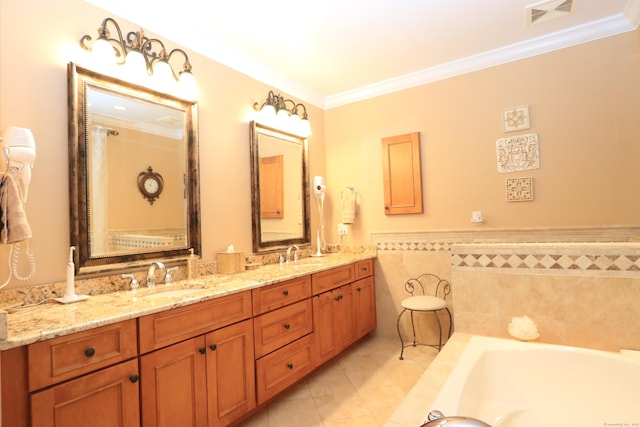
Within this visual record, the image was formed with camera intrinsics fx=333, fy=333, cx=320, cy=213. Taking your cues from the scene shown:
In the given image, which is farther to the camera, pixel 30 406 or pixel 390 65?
pixel 390 65

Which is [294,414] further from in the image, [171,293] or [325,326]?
[171,293]

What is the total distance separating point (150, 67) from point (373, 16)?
1458 millimetres

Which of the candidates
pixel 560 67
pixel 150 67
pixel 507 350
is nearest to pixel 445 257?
pixel 507 350

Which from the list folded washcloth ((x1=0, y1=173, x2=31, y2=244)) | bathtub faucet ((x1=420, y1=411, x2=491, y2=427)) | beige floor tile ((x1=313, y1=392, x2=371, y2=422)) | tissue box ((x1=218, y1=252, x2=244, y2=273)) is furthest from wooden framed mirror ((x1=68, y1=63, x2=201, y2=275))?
bathtub faucet ((x1=420, y1=411, x2=491, y2=427))

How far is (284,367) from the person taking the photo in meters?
2.09

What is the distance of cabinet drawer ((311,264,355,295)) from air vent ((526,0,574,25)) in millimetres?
2253

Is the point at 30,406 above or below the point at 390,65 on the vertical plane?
below

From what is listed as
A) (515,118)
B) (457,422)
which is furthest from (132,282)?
(515,118)

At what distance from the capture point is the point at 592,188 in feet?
8.04

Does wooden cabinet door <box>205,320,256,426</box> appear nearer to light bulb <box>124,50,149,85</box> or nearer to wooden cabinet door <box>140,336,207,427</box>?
wooden cabinet door <box>140,336,207,427</box>

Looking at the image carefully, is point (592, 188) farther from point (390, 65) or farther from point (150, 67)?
point (150, 67)

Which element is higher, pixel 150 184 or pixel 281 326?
pixel 150 184

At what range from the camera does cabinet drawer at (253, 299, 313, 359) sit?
193 centimetres

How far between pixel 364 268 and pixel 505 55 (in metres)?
2.16
